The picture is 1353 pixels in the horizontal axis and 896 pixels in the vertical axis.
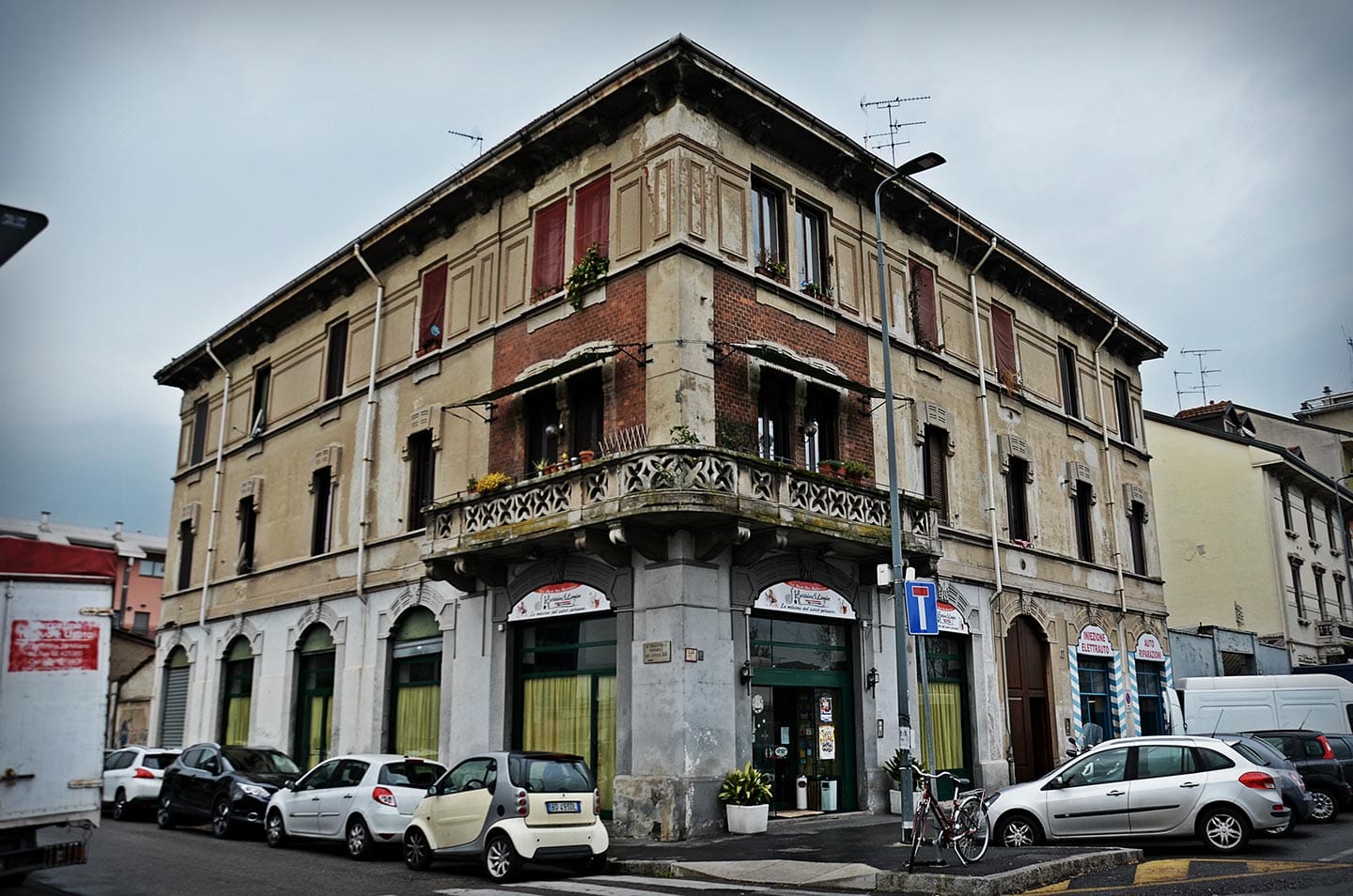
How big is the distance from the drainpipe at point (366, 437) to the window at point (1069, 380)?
17.5 m

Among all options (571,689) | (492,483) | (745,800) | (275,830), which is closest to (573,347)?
(492,483)

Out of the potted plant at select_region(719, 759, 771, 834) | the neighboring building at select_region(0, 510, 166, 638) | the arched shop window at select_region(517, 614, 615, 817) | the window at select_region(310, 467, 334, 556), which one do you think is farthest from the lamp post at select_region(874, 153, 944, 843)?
the neighboring building at select_region(0, 510, 166, 638)

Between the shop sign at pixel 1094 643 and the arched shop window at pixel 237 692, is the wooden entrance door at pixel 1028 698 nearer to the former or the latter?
the shop sign at pixel 1094 643

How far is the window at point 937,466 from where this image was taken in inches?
926

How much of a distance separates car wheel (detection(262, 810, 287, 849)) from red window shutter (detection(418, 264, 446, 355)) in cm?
1051

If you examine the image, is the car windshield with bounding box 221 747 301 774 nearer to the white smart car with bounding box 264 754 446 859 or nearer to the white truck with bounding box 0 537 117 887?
the white smart car with bounding box 264 754 446 859

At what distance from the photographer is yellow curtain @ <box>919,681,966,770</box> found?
21922 millimetres

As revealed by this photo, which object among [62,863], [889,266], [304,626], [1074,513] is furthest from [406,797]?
[1074,513]

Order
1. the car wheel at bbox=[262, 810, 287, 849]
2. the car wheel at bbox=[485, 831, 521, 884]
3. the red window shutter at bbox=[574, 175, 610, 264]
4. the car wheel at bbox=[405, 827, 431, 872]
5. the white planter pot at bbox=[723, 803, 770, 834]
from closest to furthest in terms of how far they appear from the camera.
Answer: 1. the car wheel at bbox=[485, 831, 521, 884]
2. the car wheel at bbox=[405, 827, 431, 872]
3. the white planter pot at bbox=[723, 803, 770, 834]
4. the car wheel at bbox=[262, 810, 287, 849]
5. the red window shutter at bbox=[574, 175, 610, 264]

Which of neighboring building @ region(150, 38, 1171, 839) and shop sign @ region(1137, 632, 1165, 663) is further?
shop sign @ region(1137, 632, 1165, 663)

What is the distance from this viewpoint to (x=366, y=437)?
25328 mm

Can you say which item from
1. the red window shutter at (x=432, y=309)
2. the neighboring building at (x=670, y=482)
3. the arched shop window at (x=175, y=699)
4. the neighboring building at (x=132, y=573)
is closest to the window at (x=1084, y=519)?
the neighboring building at (x=670, y=482)

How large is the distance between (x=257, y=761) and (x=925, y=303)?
16.5 m

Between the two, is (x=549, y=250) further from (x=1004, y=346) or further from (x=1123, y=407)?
(x=1123, y=407)
